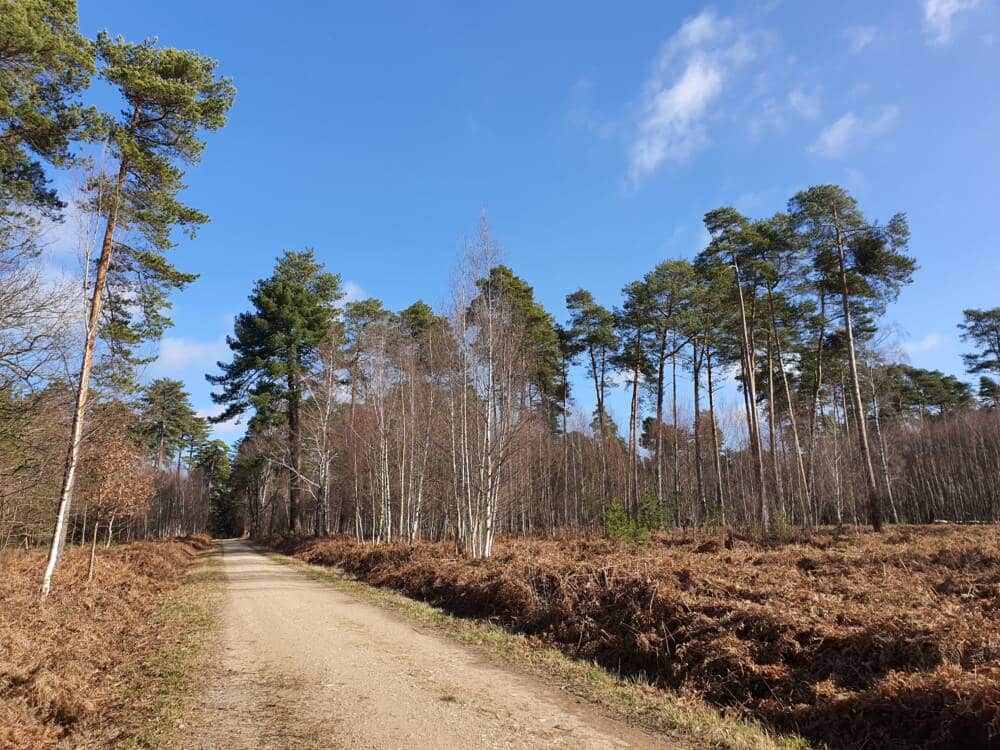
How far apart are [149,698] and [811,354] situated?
35676 millimetres

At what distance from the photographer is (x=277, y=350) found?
30.8m

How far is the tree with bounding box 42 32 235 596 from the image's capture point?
458 inches

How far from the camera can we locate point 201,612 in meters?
11.2

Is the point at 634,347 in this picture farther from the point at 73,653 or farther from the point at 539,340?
the point at 73,653

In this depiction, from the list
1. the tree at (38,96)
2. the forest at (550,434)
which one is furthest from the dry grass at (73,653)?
the tree at (38,96)

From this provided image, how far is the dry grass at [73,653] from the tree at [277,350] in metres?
16.3

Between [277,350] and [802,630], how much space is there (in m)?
29.8

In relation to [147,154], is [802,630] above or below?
below

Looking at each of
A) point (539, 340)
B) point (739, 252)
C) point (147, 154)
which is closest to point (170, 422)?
point (539, 340)

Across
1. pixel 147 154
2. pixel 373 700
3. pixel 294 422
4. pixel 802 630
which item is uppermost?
pixel 147 154

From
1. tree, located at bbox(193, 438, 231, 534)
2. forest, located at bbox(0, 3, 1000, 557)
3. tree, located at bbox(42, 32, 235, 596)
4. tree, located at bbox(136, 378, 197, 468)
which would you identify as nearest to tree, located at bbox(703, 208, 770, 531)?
forest, located at bbox(0, 3, 1000, 557)

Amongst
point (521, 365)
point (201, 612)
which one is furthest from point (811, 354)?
point (201, 612)

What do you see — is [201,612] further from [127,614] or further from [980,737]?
[980,737]

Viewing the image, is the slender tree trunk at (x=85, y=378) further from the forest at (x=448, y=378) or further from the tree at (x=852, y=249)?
the tree at (x=852, y=249)
